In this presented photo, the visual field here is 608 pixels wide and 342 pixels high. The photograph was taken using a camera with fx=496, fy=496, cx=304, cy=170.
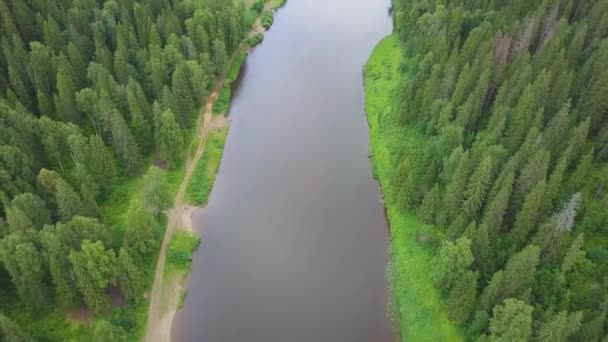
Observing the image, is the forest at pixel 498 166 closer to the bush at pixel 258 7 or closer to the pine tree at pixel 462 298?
the pine tree at pixel 462 298

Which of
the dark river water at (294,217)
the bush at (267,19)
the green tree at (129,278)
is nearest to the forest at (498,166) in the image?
the dark river water at (294,217)

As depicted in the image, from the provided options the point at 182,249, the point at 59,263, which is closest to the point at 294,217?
the point at 182,249

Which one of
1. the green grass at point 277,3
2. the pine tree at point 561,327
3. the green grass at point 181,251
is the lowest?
the green grass at point 181,251

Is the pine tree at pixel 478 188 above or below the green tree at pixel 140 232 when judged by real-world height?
above

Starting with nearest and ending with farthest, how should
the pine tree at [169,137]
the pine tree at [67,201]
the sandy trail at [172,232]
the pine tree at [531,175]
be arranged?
the sandy trail at [172,232]
the pine tree at [67,201]
the pine tree at [531,175]
the pine tree at [169,137]

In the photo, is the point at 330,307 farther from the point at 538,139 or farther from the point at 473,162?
the point at 538,139

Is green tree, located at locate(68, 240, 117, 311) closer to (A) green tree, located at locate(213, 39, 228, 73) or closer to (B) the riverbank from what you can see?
(B) the riverbank

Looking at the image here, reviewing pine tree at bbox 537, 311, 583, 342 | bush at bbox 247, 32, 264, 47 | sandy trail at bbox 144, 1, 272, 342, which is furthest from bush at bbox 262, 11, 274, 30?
pine tree at bbox 537, 311, 583, 342
